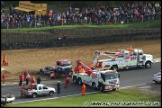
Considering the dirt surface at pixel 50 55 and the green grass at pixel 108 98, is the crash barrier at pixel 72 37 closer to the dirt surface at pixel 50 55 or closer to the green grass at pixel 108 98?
the dirt surface at pixel 50 55

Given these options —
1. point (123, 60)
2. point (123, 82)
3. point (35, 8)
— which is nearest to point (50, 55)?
point (123, 60)

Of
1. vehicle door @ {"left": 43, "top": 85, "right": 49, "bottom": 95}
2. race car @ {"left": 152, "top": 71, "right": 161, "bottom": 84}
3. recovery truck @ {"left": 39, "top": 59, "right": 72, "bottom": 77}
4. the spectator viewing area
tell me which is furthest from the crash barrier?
vehicle door @ {"left": 43, "top": 85, "right": 49, "bottom": 95}

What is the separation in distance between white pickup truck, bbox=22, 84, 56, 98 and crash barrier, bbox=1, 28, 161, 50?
15965 millimetres

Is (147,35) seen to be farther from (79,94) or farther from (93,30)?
(79,94)

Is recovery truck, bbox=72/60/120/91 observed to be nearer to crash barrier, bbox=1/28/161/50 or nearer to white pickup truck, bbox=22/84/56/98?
white pickup truck, bbox=22/84/56/98

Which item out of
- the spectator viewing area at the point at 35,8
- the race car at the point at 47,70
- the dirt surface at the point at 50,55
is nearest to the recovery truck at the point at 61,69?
the race car at the point at 47,70

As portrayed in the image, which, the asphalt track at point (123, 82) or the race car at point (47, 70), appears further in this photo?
the race car at point (47, 70)

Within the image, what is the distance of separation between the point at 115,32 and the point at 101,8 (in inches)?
163

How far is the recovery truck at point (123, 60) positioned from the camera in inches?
1817

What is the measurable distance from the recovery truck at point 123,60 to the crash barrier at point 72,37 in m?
9.85

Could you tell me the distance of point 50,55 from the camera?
172 ft

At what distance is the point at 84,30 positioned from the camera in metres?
58.3

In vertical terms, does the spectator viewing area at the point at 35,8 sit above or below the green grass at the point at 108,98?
above

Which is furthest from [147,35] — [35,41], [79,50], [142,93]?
[142,93]
